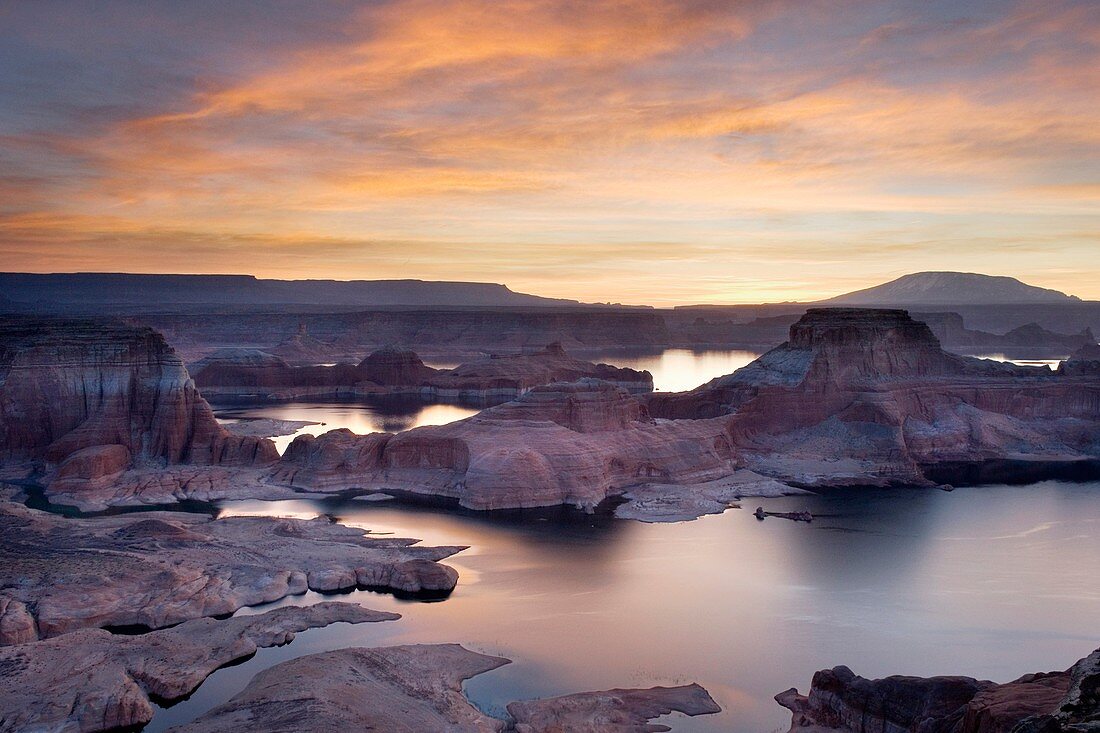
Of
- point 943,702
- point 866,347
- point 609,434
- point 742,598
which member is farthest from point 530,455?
point 866,347

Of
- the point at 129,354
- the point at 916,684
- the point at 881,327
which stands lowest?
the point at 916,684

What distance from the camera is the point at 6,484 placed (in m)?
49.4

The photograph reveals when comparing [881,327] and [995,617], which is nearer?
[995,617]

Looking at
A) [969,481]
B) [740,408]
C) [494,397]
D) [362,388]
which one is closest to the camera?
[969,481]

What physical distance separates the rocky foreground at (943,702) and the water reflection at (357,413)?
57.7 metres

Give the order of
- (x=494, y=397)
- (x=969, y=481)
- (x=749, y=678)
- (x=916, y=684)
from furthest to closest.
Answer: (x=494, y=397) → (x=969, y=481) → (x=749, y=678) → (x=916, y=684)

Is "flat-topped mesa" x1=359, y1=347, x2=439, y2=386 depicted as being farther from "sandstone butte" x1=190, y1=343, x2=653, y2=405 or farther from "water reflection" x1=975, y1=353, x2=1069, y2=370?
"water reflection" x1=975, y1=353, x2=1069, y2=370

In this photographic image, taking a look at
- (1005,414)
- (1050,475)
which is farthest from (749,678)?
(1005,414)

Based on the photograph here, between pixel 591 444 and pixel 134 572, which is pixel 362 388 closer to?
pixel 591 444

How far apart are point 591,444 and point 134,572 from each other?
24.2m

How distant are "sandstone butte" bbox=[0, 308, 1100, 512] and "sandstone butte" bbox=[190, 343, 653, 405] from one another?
39.2 meters

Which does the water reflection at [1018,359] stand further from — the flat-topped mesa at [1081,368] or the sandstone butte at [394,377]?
the flat-topped mesa at [1081,368]

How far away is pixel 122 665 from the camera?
24.7m

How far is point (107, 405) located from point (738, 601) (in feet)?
128
